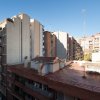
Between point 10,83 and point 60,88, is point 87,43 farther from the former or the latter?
point 60,88

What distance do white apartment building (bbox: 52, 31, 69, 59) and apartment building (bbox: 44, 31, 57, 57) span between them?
3.40m

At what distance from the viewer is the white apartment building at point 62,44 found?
69.8m

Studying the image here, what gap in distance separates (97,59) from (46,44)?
113ft

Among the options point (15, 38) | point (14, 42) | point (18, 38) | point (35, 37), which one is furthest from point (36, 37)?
point (14, 42)

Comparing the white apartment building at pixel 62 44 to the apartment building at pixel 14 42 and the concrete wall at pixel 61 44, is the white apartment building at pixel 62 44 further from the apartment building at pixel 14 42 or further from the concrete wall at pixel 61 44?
the apartment building at pixel 14 42

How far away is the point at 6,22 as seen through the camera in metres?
34.8

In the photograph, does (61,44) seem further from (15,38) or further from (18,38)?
(15,38)

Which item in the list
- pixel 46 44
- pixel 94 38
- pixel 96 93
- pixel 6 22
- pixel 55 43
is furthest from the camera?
pixel 94 38

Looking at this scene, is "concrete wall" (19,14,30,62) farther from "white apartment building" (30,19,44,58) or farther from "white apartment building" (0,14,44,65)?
"white apartment building" (30,19,44,58)

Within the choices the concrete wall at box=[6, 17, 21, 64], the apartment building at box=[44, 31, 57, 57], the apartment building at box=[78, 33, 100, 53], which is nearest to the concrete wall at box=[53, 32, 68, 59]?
the apartment building at box=[44, 31, 57, 57]

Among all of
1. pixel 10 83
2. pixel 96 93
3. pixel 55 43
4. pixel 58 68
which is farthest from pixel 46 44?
pixel 96 93

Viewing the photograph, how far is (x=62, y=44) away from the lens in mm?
70938

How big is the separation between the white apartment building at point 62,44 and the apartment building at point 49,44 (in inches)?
134

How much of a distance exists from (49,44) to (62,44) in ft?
39.0
